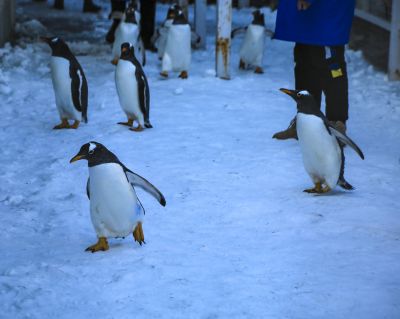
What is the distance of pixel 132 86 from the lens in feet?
19.8

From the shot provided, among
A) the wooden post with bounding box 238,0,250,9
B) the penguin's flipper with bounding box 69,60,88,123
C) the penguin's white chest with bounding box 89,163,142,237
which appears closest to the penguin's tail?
the penguin's white chest with bounding box 89,163,142,237

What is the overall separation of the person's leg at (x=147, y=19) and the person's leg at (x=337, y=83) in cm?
448

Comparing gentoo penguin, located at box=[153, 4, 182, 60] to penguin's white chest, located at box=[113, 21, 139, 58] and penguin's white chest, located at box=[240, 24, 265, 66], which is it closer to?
penguin's white chest, located at box=[113, 21, 139, 58]

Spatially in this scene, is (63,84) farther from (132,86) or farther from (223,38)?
(223,38)

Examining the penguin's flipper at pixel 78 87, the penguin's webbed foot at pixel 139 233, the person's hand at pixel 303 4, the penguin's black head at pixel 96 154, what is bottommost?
the penguin's webbed foot at pixel 139 233

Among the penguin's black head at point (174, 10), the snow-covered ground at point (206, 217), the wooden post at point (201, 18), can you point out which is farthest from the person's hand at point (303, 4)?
the wooden post at point (201, 18)

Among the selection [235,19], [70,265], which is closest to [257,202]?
[70,265]

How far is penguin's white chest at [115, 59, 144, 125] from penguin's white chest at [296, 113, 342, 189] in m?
1.86

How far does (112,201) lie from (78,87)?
8.61 feet

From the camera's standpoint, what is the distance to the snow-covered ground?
3.19m

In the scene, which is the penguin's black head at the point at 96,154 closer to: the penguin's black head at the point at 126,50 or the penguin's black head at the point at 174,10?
the penguin's black head at the point at 126,50

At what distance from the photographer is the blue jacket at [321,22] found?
536 centimetres

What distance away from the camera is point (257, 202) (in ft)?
14.6

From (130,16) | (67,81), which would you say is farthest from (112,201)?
(130,16)
